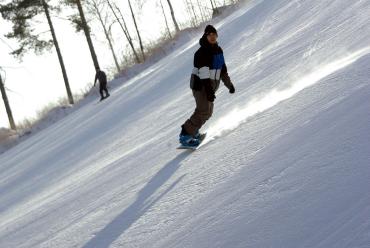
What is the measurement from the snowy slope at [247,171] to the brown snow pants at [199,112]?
0.81 feet

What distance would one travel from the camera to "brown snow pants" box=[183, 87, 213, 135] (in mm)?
6012

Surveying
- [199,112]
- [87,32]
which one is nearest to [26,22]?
[87,32]

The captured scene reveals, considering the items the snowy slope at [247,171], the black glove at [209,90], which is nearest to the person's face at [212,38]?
the black glove at [209,90]

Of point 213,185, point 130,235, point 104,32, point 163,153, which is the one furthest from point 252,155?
point 104,32

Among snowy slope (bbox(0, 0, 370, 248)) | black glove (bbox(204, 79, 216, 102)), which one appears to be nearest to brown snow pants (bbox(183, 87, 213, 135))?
black glove (bbox(204, 79, 216, 102))

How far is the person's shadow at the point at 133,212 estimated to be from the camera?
401cm

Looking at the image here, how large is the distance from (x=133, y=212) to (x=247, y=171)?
3.79 feet

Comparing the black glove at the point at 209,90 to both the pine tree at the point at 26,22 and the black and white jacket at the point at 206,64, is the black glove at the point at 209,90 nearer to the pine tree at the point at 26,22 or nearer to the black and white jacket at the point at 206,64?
the black and white jacket at the point at 206,64

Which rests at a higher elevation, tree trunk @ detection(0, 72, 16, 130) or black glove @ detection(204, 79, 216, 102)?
tree trunk @ detection(0, 72, 16, 130)

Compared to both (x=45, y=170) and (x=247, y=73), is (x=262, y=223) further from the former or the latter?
(x=45, y=170)

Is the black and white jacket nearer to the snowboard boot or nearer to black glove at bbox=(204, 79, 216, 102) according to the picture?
black glove at bbox=(204, 79, 216, 102)

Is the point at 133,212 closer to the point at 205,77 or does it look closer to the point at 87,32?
the point at 205,77

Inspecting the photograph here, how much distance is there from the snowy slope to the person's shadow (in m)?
0.02

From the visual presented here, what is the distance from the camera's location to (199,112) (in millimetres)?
6055
